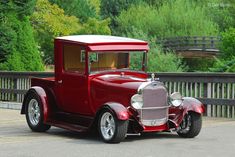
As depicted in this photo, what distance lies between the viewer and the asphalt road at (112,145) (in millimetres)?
10766

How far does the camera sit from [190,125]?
12906mm

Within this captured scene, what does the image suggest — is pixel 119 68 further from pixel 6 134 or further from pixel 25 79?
pixel 25 79

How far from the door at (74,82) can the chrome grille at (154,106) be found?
4.29 feet

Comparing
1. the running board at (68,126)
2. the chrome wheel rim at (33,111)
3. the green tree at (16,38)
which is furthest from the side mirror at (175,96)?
the green tree at (16,38)

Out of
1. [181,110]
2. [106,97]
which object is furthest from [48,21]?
[181,110]

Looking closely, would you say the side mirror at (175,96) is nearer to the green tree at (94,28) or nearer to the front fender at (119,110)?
the front fender at (119,110)

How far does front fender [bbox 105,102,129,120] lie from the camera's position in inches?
463

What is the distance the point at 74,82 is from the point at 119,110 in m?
1.80

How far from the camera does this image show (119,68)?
45.3ft

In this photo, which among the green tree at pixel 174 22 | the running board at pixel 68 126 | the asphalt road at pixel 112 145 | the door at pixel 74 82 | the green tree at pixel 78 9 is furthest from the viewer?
the green tree at pixel 174 22

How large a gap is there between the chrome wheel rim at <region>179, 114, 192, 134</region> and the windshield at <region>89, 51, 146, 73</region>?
167 centimetres

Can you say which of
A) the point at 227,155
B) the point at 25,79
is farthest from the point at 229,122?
the point at 25,79

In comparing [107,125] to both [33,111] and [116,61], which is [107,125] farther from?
[33,111]

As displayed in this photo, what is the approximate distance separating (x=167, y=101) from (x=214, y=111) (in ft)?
15.8
